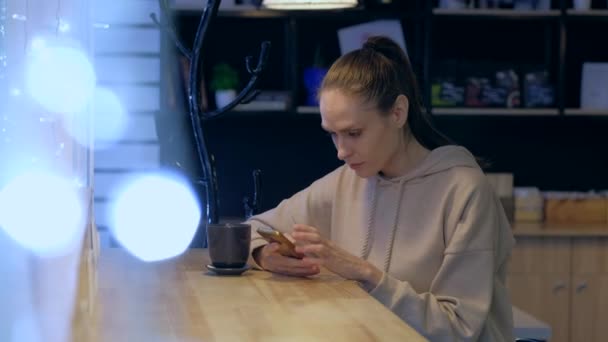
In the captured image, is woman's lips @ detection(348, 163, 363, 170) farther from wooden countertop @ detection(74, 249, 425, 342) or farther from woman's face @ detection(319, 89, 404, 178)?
wooden countertop @ detection(74, 249, 425, 342)

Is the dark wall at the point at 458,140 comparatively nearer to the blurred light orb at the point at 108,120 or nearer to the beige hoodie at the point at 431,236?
the blurred light orb at the point at 108,120

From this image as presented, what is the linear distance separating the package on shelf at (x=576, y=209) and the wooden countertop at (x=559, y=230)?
0.40 ft

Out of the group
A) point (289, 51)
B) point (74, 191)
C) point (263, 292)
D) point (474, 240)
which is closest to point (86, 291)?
point (74, 191)

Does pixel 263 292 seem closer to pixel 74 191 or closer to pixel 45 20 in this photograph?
pixel 74 191

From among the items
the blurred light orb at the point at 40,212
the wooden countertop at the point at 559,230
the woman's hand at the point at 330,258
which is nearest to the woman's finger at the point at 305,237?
the woman's hand at the point at 330,258

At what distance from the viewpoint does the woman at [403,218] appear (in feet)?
7.25

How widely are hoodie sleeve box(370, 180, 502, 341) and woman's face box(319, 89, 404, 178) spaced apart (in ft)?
0.81

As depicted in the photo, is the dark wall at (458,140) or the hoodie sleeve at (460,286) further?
the dark wall at (458,140)

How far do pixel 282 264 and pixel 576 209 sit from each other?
338cm

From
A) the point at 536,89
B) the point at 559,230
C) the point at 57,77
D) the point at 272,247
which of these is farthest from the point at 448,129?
the point at 57,77

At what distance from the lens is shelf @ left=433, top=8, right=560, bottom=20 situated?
17.4 ft

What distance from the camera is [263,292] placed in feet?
6.76

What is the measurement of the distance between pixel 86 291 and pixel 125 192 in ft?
12.5

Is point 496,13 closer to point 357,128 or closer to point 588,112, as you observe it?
point 588,112
